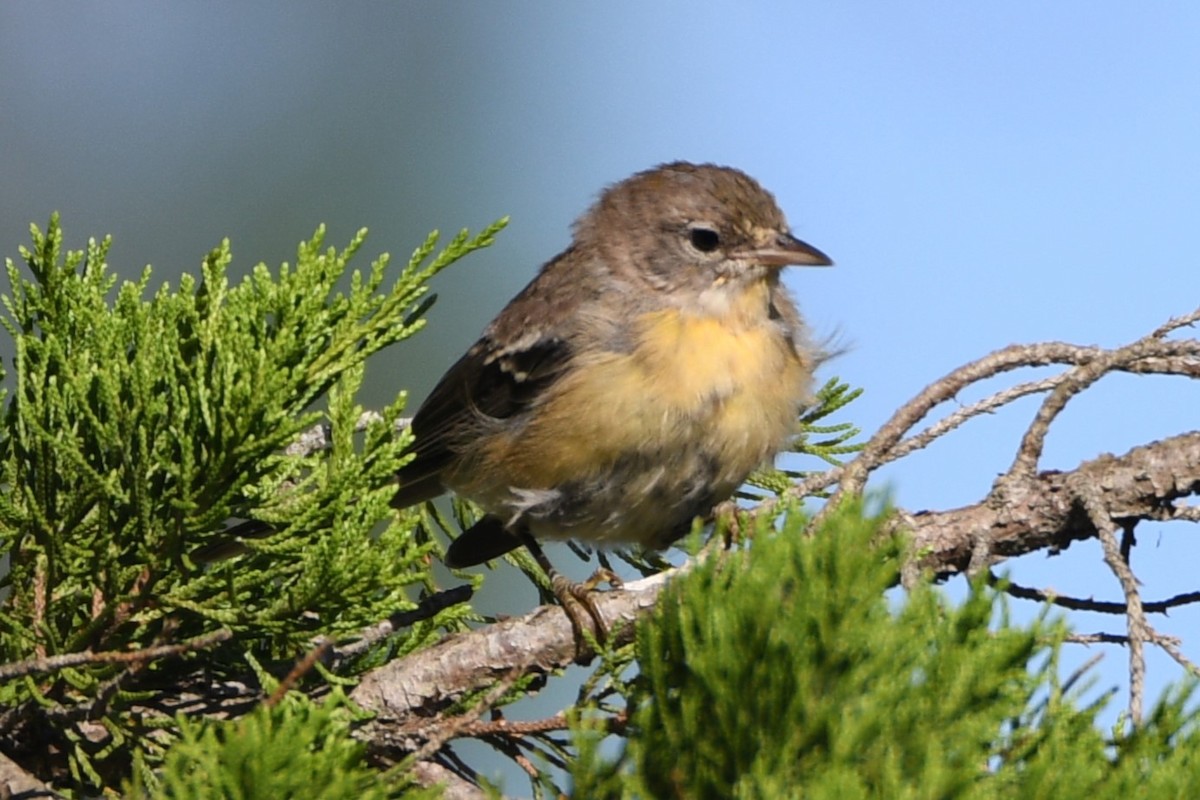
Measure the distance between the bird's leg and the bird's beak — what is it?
1.20m

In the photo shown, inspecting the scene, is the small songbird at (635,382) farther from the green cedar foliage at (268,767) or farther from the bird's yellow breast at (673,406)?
the green cedar foliage at (268,767)

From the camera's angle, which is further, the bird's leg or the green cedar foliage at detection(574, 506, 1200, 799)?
the bird's leg

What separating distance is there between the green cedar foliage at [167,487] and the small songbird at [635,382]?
1359 millimetres

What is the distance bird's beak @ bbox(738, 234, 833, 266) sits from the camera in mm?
4488

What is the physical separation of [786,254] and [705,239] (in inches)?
12.2

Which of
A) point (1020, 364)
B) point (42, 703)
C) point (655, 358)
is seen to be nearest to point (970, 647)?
point (1020, 364)

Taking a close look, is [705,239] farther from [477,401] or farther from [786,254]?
[477,401]

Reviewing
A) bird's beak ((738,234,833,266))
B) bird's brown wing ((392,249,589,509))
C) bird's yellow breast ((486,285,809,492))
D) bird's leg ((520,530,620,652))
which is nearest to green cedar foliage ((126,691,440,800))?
bird's leg ((520,530,620,652))

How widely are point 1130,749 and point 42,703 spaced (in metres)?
1.80

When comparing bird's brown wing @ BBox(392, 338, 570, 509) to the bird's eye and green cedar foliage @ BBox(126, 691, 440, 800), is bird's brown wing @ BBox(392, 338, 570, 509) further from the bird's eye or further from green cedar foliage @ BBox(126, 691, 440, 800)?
green cedar foliage @ BBox(126, 691, 440, 800)

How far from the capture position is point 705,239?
471cm

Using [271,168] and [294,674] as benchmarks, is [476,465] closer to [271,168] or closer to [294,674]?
[294,674]

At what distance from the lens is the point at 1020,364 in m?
2.89

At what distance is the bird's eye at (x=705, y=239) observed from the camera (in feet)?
15.4
